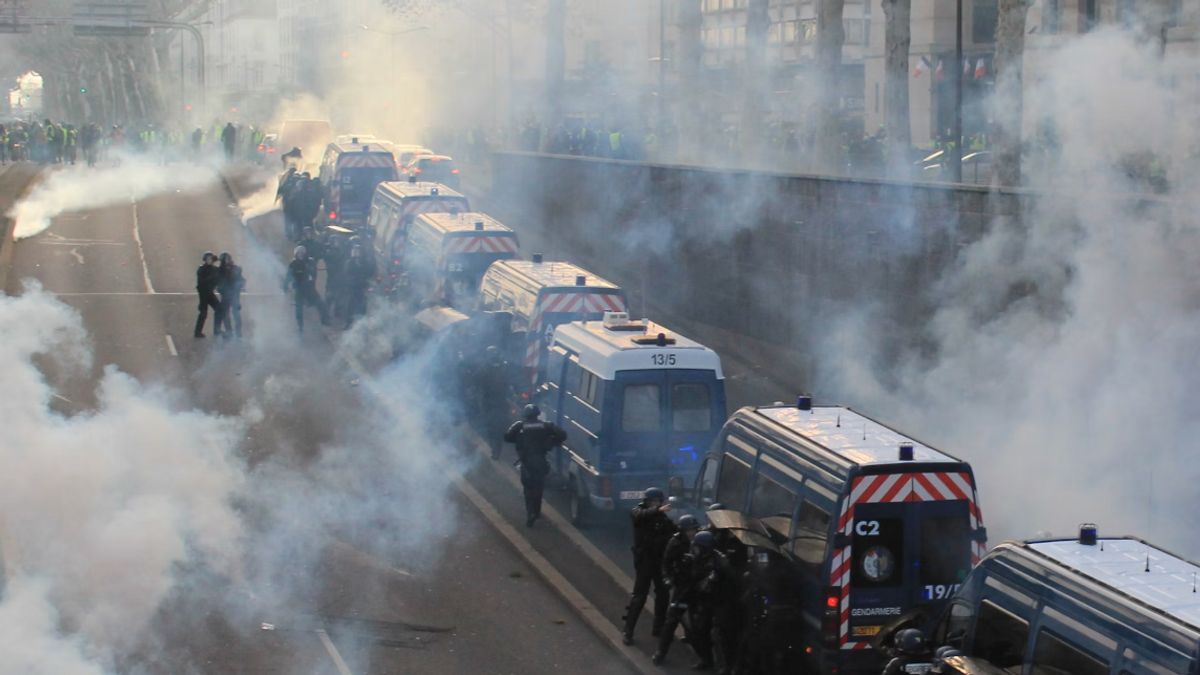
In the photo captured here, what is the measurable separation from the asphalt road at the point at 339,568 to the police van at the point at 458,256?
1.90m

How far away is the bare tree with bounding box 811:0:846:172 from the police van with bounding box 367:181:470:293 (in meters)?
7.56

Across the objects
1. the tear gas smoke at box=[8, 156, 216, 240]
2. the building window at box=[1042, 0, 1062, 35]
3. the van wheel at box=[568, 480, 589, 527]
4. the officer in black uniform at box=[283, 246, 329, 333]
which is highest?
the building window at box=[1042, 0, 1062, 35]

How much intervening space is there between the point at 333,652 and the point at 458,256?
1225cm

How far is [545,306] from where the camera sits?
1898 cm

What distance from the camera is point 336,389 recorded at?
71.4 ft

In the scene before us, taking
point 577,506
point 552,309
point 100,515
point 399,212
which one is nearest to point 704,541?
point 577,506

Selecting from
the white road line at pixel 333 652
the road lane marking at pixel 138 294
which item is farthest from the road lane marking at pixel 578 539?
the road lane marking at pixel 138 294

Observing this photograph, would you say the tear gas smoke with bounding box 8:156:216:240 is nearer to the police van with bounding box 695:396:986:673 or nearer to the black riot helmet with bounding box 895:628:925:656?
the police van with bounding box 695:396:986:673

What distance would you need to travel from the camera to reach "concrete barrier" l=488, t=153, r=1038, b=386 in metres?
20.5

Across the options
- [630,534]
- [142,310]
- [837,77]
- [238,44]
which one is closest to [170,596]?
[630,534]

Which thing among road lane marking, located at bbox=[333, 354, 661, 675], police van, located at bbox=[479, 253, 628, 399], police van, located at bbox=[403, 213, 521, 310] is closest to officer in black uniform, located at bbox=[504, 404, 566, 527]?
road lane marking, located at bbox=[333, 354, 661, 675]

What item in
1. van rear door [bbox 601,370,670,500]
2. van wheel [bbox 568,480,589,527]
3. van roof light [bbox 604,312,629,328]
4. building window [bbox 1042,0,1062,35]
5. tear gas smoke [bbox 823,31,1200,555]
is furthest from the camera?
building window [bbox 1042,0,1062,35]

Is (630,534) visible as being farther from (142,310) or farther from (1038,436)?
(142,310)

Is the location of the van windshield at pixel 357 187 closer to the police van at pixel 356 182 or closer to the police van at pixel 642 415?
the police van at pixel 356 182
